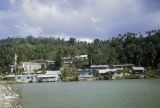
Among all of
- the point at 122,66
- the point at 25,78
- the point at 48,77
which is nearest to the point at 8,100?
the point at 48,77

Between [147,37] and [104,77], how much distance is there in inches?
862

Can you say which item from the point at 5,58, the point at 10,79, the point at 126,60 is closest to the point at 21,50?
the point at 5,58

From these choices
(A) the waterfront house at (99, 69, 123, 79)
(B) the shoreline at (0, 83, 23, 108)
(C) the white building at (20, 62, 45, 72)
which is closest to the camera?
(B) the shoreline at (0, 83, 23, 108)

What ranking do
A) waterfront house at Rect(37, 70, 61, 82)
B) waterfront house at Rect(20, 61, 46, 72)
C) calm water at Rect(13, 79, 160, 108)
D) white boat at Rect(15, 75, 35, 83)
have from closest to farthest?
calm water at Rect(13, 79, 160, 108) < waterfront house at Rect(37, 70, 61, 82) < white boat at Rect(15, 75, 35, 83) < waterfront house at Rect(20, 61, 46, 72)

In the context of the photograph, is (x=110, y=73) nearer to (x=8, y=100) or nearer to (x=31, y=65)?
(x=31, y=65)

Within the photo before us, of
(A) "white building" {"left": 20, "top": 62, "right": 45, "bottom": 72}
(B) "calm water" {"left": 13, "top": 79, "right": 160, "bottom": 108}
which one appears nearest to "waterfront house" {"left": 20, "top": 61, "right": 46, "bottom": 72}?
(A) "white building" {"left": 20, "top": 62, "right": 45, "bottom": 72}

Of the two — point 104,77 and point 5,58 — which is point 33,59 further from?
point 104,77

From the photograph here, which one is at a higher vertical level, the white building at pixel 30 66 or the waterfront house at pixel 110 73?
the white building at pixel 30 66

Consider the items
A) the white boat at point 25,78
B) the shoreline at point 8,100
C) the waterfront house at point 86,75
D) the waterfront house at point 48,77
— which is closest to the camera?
the shoreline at point 8,100

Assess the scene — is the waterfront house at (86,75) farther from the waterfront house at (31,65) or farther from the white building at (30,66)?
the white building at (30,66)

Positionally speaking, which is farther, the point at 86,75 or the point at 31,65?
the point at 31,65

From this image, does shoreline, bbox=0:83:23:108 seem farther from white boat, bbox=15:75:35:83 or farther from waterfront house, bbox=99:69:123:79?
waterfront house, bbox=99:69:123:79

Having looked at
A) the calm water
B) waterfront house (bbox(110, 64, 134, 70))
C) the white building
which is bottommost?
the calm water

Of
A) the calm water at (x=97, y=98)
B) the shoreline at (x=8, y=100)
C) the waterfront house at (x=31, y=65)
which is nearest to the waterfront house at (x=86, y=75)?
the waterfront house at (x=31, y=65)
